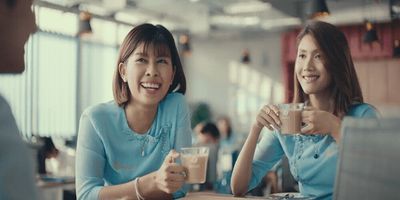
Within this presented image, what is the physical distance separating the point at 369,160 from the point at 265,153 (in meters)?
0.97

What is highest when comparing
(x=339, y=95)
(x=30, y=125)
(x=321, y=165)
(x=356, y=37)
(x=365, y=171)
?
(x=356, y=37)

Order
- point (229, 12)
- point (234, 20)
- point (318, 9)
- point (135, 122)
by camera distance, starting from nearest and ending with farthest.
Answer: point (135, 122) < point (318, 9) < point (229, 12) < point (234, 20)

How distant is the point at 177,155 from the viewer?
142cm

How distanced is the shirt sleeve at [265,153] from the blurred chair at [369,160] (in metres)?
0.90

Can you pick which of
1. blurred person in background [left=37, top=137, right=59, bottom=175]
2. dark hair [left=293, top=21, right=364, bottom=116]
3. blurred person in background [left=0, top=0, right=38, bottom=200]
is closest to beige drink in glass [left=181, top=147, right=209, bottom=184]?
dark hair [left=293, top=21, right=364, bottom=116]

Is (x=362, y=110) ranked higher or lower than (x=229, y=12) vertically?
Result: lower

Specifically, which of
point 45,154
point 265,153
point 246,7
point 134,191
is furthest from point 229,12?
point 134,191

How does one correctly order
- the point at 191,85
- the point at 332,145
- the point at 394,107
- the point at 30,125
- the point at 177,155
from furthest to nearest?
1. the point at 191,85
2. the point at 394,107
3. the point at 30,125
4. the point at 332,145
5. the point at 177,155

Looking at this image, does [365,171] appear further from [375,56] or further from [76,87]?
[375,56]

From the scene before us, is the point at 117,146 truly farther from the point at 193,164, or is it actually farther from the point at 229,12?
the point at 229,12

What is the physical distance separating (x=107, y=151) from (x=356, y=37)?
390 inches

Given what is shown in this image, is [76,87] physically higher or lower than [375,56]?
lower

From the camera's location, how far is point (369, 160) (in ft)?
3.24

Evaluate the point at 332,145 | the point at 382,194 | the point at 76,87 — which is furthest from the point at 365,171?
the point at 76,87
